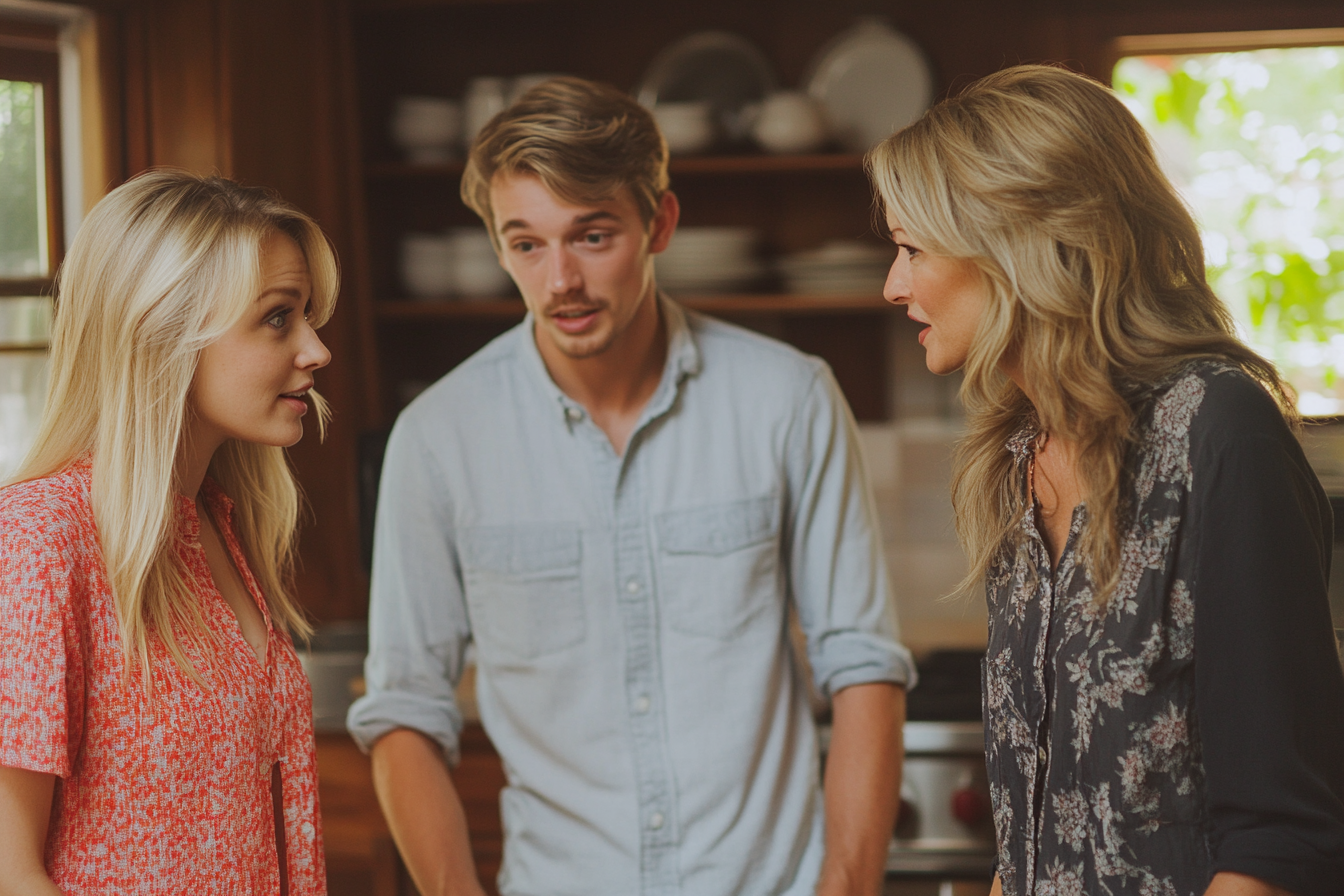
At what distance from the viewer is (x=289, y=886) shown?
4.12 ft

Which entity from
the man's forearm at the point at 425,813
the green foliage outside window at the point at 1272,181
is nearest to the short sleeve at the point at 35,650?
the man's forearm at the point at 425,813

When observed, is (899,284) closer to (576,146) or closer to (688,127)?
(576,146)

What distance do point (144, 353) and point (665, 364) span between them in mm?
786

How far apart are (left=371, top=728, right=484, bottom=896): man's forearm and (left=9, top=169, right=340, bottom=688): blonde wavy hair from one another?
54 centimetres

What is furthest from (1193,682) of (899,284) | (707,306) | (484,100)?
(484,100)

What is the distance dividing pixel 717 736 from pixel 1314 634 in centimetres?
85

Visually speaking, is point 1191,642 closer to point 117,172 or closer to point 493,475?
point 493,475

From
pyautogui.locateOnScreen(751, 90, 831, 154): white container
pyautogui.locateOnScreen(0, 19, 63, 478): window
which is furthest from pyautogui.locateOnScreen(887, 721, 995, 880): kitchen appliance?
pyautogui.locateOnScreen(0, 19, 63, 478): window

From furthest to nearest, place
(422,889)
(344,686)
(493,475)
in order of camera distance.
Result: 1. (344,686)
2. (493,475)
3. (422,889)

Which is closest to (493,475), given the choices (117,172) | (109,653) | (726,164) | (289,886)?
(289,886)

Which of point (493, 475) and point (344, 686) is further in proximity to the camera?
point (344, 686)

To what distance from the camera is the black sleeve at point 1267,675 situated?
2.87ft

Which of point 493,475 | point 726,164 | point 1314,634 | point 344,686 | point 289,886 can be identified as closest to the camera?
point 1314,634

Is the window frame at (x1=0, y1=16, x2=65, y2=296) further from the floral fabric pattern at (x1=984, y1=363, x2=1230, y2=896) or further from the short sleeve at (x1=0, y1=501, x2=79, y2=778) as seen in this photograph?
the floral fabric pattern at (x1=984, y1=363, x2=1230, y2=896)
